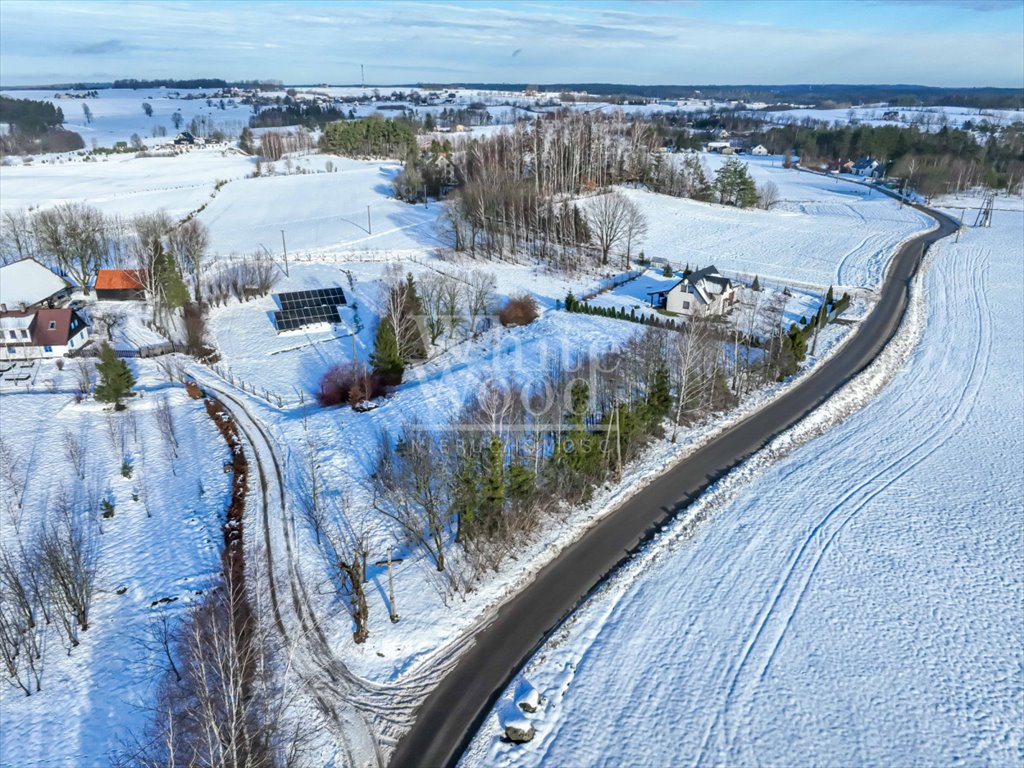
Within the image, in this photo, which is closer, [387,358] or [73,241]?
[387,358]

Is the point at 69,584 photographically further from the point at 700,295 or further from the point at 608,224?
the point at 608,224

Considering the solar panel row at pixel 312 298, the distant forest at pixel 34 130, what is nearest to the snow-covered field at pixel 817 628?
the solar panel row at pixel 312 298

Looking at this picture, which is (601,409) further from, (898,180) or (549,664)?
(898,180)

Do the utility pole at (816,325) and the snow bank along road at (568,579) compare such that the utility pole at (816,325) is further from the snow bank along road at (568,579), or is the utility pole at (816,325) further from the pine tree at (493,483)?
the pine tree at (493,483)

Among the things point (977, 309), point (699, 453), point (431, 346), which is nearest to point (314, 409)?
point (431, 346)

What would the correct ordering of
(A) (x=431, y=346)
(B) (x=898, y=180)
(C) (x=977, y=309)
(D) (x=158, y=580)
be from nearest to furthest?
(D) (x=158, y=580)
(A) (x=431, y=346)
(C) (x=977, y=309)
(B) (x=898, y=180)

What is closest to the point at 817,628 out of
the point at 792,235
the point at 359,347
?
the point at 359,347
